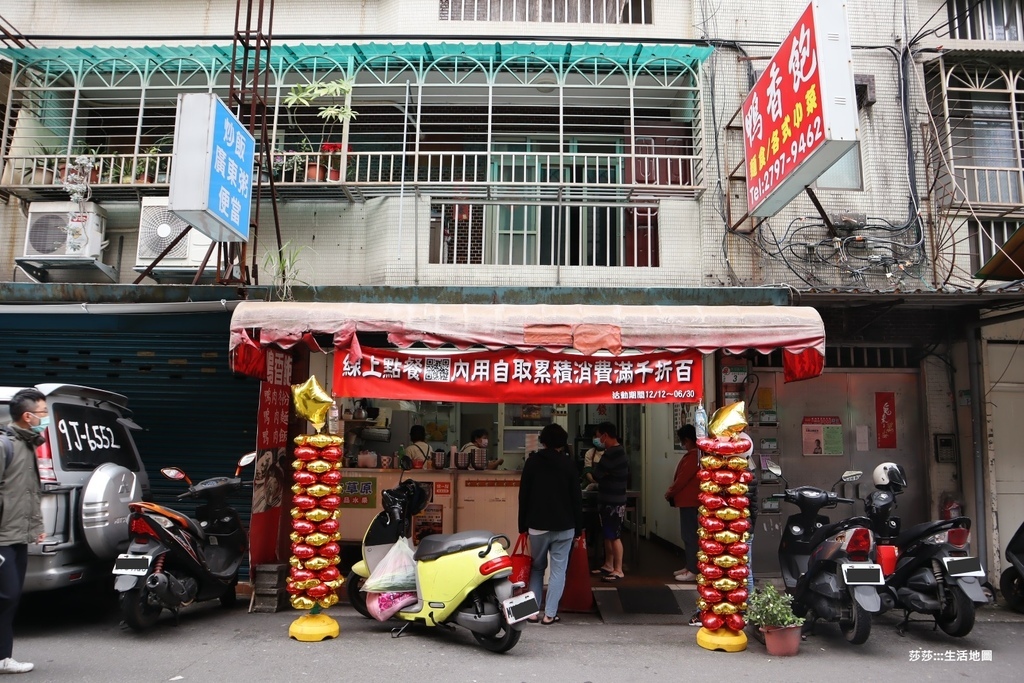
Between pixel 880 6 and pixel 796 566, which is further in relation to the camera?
pixel 880 6

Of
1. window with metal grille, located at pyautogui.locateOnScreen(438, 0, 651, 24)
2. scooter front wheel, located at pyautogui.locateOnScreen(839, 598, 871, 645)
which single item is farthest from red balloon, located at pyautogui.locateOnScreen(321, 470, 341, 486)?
window with metal grille, located at pyautogui.locateOnScreen(438, 0, 651, 24)

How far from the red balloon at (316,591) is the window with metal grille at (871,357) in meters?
6.14

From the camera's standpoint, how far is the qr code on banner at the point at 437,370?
21.4ft

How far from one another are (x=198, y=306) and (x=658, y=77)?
6568 mm

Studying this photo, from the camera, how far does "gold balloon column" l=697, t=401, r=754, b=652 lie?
19.5 ft

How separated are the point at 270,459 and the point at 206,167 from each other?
3.08 m

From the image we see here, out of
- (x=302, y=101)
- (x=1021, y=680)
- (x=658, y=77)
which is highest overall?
(x=658, y=77)

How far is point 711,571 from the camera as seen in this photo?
5.99 m

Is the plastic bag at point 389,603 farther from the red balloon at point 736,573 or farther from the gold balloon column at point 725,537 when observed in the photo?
the red balloon at point 736,573

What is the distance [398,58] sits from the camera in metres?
9.08

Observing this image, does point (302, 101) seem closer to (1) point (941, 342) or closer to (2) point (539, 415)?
(2) point (539, 415)

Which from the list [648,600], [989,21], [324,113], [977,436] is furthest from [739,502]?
[989,21]

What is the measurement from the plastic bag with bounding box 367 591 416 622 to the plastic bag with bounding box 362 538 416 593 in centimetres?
7

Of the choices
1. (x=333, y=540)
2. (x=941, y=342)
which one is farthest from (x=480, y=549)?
(x=941, y=342)
